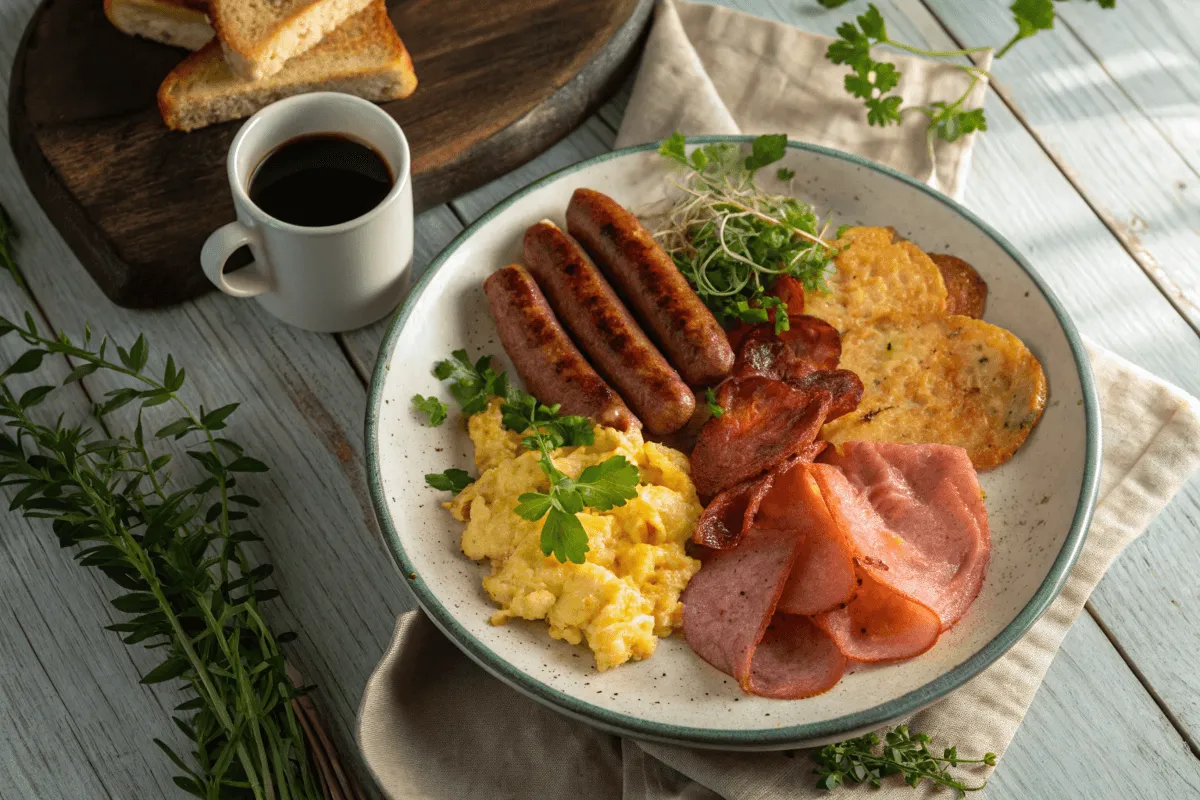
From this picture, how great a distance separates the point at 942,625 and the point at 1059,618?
1.39 ft

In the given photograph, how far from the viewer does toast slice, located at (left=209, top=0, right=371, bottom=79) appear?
2779 millimetres

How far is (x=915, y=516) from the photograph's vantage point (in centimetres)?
235

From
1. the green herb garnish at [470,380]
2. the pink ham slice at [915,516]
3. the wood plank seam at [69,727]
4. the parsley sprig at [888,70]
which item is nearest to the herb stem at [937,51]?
the parsley sprig at [888,70]

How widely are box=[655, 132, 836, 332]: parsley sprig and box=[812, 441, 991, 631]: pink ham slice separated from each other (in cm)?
39

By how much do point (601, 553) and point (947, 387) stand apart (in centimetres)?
93

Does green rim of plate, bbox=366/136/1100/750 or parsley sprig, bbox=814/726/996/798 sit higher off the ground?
green rim of plate, bbox=366/136/1100/750

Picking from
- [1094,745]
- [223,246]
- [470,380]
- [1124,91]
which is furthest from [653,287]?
[1124,91]

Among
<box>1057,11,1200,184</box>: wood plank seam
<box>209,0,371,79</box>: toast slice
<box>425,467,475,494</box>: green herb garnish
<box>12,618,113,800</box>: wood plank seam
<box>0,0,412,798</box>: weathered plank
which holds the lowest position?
<box>12,618,113,800</box>: wood plank seam

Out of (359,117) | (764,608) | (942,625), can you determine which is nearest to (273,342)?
(359,117)

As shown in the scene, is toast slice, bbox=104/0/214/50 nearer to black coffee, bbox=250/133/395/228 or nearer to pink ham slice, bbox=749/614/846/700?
black coffee, bbox=250/133/395/228

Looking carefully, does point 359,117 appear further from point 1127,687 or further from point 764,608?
point 1127,687

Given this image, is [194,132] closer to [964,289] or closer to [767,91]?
[767,91]

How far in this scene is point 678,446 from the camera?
2.51 metres

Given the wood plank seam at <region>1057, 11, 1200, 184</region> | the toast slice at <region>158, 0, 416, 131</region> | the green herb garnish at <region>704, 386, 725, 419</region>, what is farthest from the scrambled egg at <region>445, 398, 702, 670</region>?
the wood plank seam at <region>1057, 11, 1200, 184</region>
